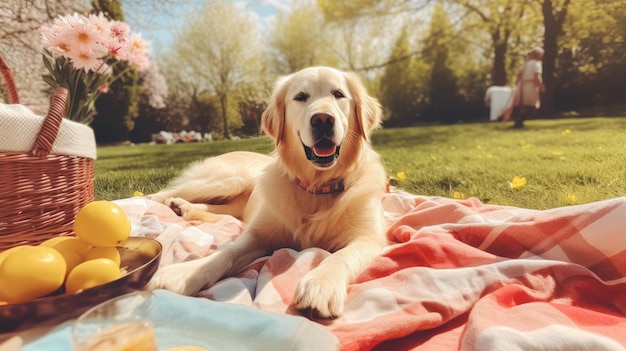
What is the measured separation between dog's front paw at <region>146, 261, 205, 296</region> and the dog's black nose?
0.79 m

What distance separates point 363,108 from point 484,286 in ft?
3.69

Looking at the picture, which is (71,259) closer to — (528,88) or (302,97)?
(302,97)

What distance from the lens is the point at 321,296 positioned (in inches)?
42.9

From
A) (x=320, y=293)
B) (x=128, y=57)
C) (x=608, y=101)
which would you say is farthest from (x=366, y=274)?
(x=608, y=101)

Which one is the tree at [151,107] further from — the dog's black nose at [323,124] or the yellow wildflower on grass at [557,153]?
the yellow wildflower on grass at [557,153]

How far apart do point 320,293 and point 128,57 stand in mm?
1895

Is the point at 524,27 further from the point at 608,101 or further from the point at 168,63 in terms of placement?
the point at 168,63

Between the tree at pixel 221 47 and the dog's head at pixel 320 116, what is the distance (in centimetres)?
146

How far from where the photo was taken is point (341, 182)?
1.86m

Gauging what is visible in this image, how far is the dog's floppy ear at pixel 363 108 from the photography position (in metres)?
1.99

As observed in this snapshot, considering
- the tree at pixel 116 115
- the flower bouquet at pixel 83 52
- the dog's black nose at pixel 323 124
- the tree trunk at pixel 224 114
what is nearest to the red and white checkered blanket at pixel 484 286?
the dog's black nose at pixel 323 124

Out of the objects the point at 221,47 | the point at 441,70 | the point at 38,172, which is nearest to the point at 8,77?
the point at 38,172

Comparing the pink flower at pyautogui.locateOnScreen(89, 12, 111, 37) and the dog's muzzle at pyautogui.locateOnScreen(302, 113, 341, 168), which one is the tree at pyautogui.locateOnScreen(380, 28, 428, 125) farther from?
the pink flower at pyautogui.locateOnScreen(89, 12, 111, 37)

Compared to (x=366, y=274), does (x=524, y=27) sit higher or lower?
higher
